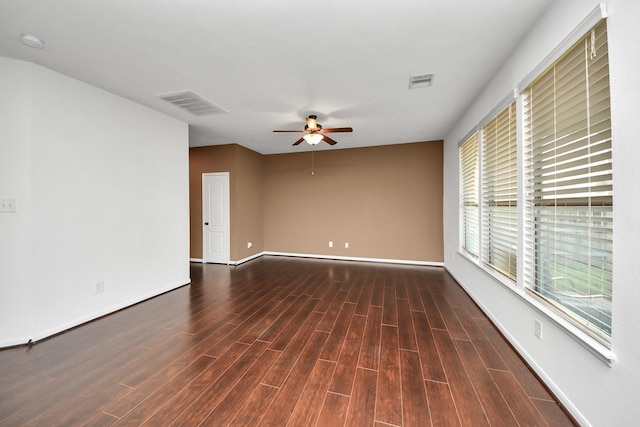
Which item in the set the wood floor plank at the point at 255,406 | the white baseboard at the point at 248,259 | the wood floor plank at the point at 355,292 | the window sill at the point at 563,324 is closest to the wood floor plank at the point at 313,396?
the wood floor plank at the point at 255,406

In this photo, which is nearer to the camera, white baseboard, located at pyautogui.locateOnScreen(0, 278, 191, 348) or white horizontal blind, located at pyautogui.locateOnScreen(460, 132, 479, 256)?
white baseboard, located at pyautogui.locateOnScreen(0, 278, 191, 348)

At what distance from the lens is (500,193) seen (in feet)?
8.82

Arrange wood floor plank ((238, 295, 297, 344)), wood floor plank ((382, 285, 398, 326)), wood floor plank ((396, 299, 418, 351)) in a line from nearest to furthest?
wood floor plank ((396, 299, 418, 351)), wood floor plank ((238, 295, 297, 344)), wood floor plank ((382, 285, 398, 326))

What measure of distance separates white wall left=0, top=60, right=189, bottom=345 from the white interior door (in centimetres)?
157

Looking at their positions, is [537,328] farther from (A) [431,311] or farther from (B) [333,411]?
(B) [333,411]

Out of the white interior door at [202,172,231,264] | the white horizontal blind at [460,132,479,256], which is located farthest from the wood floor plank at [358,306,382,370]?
the white interior door at [202,172,231,264]

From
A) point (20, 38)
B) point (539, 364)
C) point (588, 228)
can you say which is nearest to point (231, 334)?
point (539, 364)

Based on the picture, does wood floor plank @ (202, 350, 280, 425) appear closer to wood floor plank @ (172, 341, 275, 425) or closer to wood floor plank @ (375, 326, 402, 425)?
wood floor plank @ (172, 341, 275, 425)

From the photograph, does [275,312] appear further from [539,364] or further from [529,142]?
[529,142]

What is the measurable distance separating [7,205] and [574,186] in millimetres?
4652

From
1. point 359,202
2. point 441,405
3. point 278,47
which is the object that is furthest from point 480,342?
point 359,202

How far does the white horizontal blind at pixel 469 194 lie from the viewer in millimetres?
3559

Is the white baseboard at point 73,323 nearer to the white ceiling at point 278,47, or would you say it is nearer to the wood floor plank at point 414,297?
the white ceiling at point 278,47

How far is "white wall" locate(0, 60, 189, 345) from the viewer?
2434 mm
